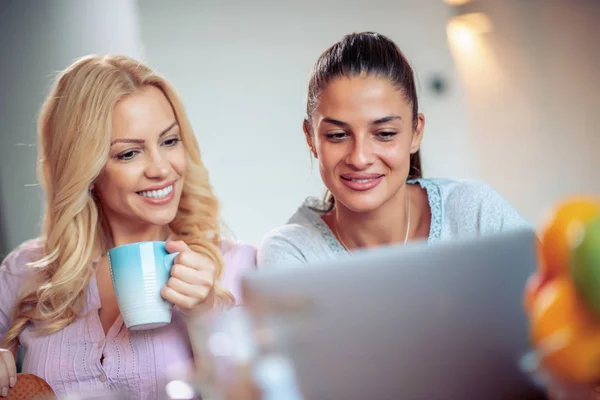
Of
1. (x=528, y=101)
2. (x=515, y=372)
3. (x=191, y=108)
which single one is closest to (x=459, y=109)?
(x=528, y=101)

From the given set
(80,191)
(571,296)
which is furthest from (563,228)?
(80,191)

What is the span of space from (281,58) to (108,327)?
1710 millimetres

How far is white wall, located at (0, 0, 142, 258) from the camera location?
2.23m

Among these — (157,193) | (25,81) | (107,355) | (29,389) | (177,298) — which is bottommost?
(107,355)

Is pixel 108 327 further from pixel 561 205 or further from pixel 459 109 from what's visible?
pixel 459 109

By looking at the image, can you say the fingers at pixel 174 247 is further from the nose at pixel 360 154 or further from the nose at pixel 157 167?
the nose at pixel 360 154

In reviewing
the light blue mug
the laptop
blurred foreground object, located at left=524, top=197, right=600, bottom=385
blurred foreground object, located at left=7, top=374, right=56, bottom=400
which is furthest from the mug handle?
blurred foreground object, located at left=524, top=197, right=600, bottom=385

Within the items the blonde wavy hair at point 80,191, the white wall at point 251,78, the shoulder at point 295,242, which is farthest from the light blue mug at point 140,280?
the white wall at point 251,78

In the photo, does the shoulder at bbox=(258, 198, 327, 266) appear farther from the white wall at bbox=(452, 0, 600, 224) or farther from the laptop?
the white wall at bbox=(452, 0, 600, 224)

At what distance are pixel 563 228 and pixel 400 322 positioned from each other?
17 cm

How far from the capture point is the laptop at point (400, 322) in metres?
0.63

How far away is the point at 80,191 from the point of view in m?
1.58

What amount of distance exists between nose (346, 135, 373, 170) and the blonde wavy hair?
384mm

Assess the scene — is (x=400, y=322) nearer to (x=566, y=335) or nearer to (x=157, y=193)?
(x=566, y=335)
